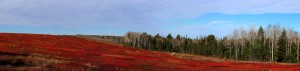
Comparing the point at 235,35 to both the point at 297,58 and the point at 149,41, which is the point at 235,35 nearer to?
the point at 149,41

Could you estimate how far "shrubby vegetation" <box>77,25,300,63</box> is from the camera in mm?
112375

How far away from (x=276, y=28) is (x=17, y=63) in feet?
401

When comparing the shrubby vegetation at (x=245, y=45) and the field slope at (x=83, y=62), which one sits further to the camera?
the shrubby vegetation at (x=245, y=45)

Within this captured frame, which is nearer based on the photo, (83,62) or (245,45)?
(83,62)

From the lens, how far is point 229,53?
13750 centimetres

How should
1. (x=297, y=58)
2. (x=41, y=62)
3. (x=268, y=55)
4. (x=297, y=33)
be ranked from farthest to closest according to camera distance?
1. (x=297, y=33)
2. (x=268, y=55)
3. (x=297, y=58)
4. (x=41, y=62)

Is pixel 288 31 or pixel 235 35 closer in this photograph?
pixel 288 31

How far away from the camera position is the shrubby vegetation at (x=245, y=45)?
112375 mm

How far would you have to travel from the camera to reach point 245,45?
441 feet

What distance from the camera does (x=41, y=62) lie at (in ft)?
103

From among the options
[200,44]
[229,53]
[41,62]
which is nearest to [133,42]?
[200,44]

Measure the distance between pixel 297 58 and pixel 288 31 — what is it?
150ft

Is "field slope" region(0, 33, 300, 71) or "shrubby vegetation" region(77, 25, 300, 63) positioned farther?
"shrubby vegetation" region(77, 25, 300, 63)

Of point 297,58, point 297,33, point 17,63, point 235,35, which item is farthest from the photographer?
point 235,35
